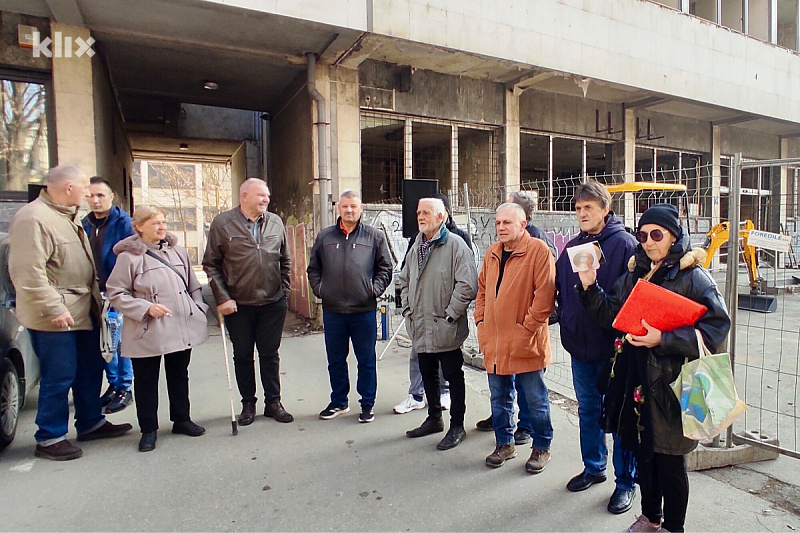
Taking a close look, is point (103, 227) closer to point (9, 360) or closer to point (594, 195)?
point (9, 360)

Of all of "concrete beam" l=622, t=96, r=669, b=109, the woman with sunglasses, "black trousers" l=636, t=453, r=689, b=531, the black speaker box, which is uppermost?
"concrete beam" l=622, t=96, r=669, b=109

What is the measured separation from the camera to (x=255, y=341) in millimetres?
4426

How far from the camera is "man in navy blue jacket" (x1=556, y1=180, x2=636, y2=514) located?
2.87m

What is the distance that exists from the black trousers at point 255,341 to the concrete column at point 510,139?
23.5 feet

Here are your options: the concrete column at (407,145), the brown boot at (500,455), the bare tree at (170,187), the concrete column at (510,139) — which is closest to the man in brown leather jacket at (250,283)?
the brown boot at (500,455)

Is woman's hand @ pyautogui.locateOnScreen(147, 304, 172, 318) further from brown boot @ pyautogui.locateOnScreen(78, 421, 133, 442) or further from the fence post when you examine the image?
the fence post

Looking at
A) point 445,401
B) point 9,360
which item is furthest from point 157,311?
point 445,401

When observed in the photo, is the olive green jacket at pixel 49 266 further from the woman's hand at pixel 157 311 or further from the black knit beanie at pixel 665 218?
the black knit beanie at pixel 665 218

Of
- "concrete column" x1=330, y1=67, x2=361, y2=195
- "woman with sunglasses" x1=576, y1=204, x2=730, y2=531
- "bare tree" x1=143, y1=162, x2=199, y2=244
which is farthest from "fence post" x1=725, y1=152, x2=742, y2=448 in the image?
"bare tree" x1=143, y1=162, x2=199, y2=244

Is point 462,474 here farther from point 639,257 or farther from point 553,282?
point 639,257

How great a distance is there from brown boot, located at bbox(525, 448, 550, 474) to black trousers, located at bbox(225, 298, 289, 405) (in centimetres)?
233

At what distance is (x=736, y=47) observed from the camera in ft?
39.2

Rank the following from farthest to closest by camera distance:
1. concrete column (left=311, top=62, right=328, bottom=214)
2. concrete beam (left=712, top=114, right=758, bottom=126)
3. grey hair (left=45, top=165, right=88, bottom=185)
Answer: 1. concrete beam (left=712, top=114, right=758, bottom=126)
2. concrete column (left=311, top=62, right=328, bottom=214)
3. grey hair (left=45, top=165, right=88, bottom=185)

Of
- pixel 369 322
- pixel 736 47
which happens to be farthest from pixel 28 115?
pixel 736 47
